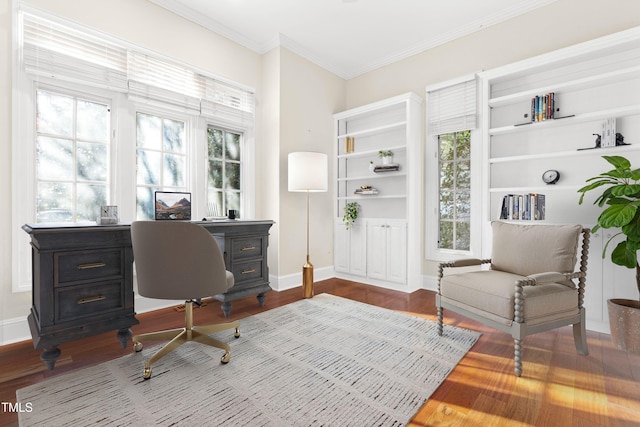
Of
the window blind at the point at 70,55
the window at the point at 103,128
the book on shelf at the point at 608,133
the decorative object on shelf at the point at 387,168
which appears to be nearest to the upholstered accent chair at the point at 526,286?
the book on shelf at the point at 608,133

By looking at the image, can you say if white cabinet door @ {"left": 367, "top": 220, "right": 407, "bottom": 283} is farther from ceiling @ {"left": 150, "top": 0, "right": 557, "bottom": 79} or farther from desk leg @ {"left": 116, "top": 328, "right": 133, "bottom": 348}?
desk leg @ {"left": 116, "top": 328, "right": 133, "bottom": 348}

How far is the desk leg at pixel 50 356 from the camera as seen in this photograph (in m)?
1.93

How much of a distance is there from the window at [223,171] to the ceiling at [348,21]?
1.22 meters

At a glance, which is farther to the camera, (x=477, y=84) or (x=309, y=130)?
(x=309, y=130)

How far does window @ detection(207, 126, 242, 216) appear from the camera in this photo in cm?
366

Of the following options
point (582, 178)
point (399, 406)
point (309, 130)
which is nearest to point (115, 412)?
point (399, 406)

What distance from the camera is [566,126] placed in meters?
2.94

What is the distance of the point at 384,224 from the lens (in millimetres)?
4059

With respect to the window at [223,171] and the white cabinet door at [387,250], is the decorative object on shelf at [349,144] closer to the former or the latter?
the white cabinet door at [387,250]

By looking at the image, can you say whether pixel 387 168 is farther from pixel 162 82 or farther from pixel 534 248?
pixel 162 82

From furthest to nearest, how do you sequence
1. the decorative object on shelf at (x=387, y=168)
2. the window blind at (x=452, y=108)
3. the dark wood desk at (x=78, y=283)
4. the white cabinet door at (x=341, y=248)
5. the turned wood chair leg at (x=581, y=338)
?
the white cabinet door at (x=341, y=248) → the decorative object on shelf at (x=387, y=168) → the window blind at (x=452, y=108) → the turned wood chair leg at (x=581, y=338) → the dark wood desk at (x=78, y=283)

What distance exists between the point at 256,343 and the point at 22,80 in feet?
8.97

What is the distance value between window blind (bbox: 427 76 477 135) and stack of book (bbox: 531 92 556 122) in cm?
58

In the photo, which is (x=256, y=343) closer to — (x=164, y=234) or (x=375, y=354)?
(x=375, y=354)
